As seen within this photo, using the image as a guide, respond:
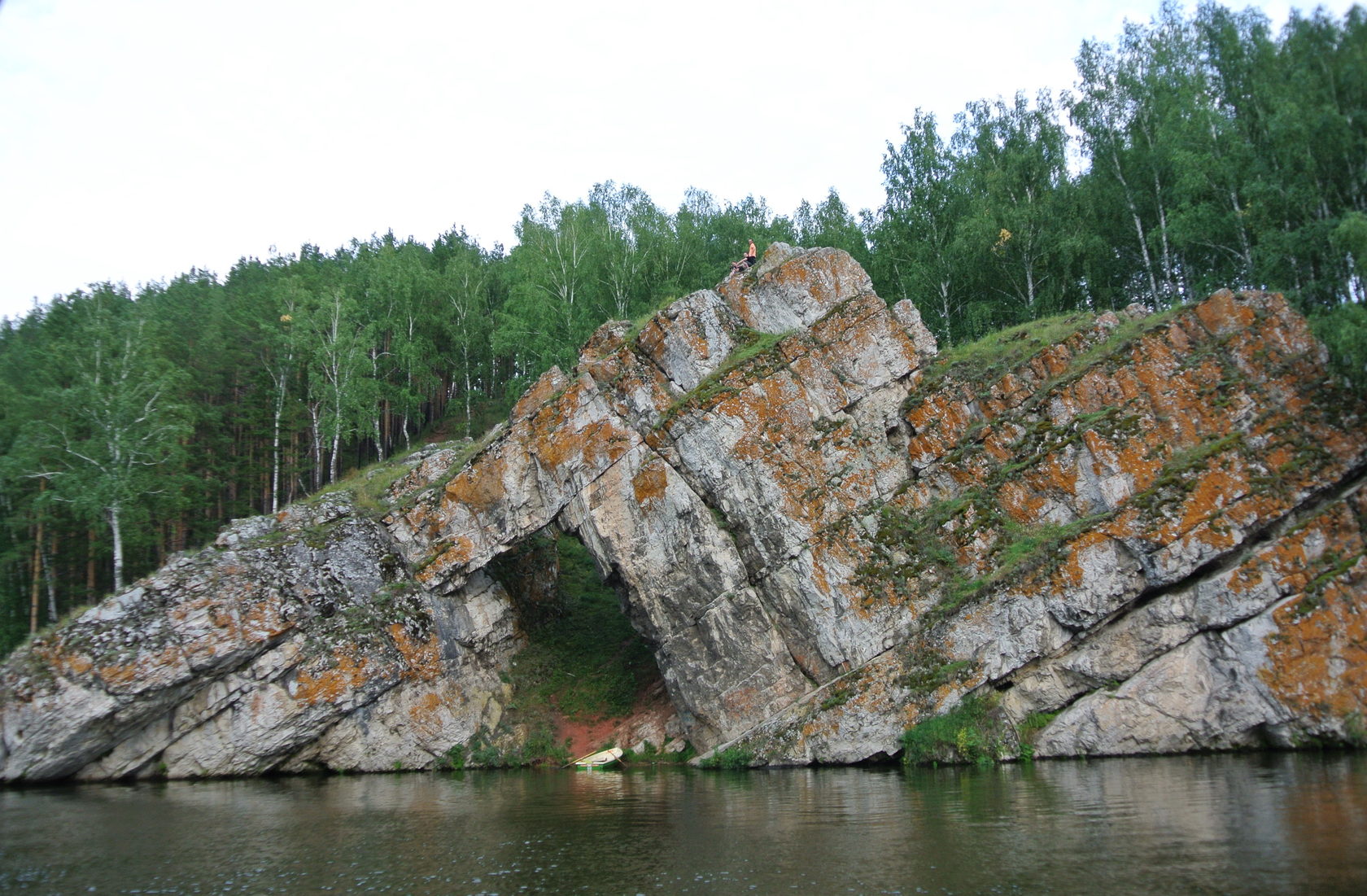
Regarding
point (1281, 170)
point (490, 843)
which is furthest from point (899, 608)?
point (1281, 170)

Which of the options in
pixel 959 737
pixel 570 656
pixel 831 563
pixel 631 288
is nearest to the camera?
pixel 959 737

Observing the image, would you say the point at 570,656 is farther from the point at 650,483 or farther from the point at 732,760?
the point at 732,760

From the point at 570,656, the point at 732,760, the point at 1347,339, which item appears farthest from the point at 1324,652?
the point at 570,656

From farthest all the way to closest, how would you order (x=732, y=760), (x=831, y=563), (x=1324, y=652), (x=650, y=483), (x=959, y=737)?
(x=650, y=483) → (x=831, y=563) → (x=732, y=760) → (x=959, y=737) → (x=1324, y=652)

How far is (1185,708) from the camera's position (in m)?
23.7

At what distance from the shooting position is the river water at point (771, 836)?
1186 centimetres

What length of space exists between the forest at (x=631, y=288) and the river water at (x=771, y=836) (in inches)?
661

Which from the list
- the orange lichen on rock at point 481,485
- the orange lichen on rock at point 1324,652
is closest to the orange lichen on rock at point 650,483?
the orange lichen on rock at point 481,485

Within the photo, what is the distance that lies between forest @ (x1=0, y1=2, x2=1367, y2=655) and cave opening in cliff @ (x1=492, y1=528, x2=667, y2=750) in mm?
13467

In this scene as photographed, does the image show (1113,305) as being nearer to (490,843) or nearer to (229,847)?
(490,843)

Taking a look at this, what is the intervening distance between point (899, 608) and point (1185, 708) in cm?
850

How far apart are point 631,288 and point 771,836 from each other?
40849 millimetres

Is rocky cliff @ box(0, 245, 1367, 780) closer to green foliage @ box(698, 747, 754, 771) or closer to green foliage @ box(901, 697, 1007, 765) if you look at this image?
green foliage @ box(901, 697, 1007, 765)

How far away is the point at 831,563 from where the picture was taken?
29.5m
